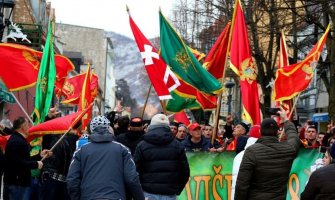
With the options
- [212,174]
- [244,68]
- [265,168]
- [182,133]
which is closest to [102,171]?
[265,168]

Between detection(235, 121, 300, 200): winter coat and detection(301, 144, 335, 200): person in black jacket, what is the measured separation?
3.52 ft

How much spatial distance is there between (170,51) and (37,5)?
104 feet

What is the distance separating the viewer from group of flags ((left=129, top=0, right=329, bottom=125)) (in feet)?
42.2

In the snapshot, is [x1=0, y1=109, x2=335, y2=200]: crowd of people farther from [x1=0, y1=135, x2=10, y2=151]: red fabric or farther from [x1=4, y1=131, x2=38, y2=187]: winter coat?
[x1=0, y1=135, x2=10, y2=151]: red fabric

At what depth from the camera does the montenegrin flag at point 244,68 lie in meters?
12.4

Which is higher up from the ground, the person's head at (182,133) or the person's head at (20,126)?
the person's head at (20,126)

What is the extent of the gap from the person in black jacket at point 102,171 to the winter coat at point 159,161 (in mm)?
1292

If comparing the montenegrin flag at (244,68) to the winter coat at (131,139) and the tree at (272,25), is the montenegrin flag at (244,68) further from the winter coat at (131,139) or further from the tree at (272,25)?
the tree at (272,25)

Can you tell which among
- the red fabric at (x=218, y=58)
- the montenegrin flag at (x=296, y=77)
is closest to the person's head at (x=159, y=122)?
the montenegrin flag at (x=296, y=77)

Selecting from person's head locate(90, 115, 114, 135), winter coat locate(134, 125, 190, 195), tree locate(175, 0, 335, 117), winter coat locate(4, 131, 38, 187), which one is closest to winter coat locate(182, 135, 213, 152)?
winter coat locate(4, 131, 38, 187)

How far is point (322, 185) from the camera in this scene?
635 centimetres

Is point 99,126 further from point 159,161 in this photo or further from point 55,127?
point 55,127

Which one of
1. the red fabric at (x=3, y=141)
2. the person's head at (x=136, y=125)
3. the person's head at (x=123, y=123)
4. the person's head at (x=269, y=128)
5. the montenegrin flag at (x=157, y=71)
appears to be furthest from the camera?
the montenegrin flag at (x=157, y=71)

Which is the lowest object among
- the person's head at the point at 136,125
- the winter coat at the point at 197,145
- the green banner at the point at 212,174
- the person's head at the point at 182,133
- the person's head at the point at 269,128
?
the green banner at the point at 212,174
